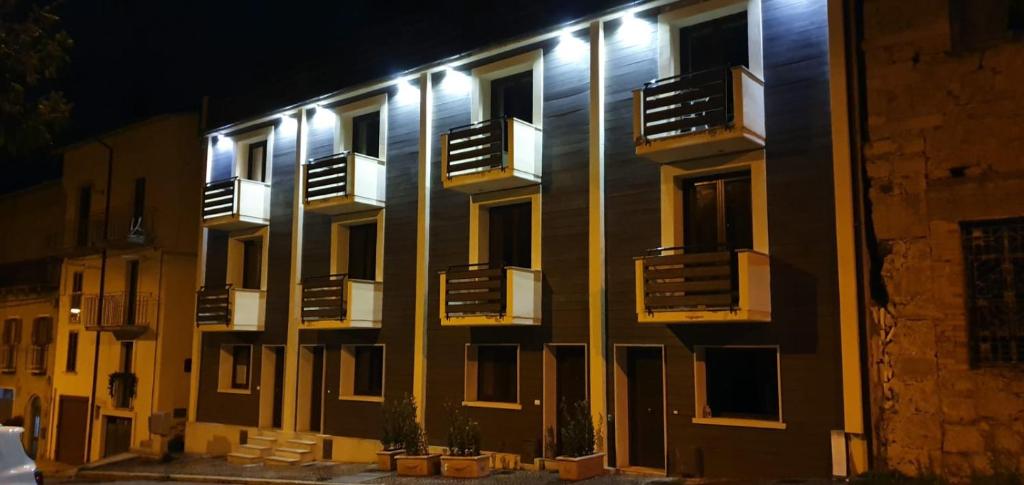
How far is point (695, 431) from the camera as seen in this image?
1333 centimetres

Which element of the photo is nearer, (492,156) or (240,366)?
(492,156)

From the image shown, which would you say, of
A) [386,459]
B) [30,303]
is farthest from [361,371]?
[30,303]

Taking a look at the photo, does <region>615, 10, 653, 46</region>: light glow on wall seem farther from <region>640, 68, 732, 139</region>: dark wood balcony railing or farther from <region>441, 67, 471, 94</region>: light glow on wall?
<region>441, 67, 471, 94</region>: light glow on wall

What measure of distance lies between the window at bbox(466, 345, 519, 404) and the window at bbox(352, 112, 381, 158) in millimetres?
6009

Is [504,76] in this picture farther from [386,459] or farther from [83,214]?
[83,214]

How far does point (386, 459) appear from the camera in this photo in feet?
52.5

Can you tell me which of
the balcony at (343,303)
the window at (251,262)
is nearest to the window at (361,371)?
the balcony at (343,303)

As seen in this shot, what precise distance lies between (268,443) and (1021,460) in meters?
15.6

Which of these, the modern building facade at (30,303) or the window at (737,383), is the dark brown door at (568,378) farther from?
the modern building facade at (30,303)

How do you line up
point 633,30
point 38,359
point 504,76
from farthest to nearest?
point 38,359 → point 504,76 → point 633,30

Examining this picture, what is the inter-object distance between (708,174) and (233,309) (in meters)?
12.7

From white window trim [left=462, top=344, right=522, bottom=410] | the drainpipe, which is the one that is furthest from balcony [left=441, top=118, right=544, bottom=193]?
the drainpipe

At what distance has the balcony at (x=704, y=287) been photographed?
483 inches

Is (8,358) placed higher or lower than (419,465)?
higher
